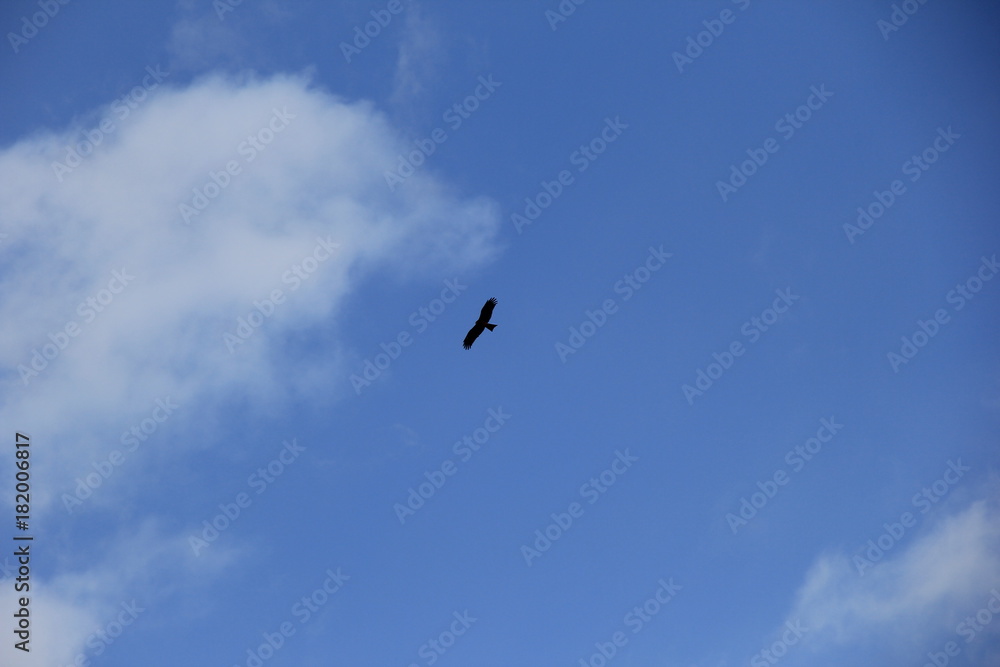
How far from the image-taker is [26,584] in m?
49.6

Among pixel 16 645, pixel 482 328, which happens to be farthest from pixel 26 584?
pixel 482 328

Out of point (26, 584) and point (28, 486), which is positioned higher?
point (28, 486)

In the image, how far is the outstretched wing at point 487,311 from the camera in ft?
152

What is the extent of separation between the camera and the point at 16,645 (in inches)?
1903

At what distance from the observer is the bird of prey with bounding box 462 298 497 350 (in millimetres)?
46344

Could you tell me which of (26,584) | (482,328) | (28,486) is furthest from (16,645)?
(482,328)

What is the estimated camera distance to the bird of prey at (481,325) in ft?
152

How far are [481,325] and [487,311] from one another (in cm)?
72

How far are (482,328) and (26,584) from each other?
25001mm

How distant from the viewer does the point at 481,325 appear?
46625mm

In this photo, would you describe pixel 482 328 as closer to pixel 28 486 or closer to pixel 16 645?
pixel 28 486

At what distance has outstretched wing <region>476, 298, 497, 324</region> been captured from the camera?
46250 millimetres

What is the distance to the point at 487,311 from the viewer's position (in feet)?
152

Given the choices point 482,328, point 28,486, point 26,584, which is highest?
point 28,486
